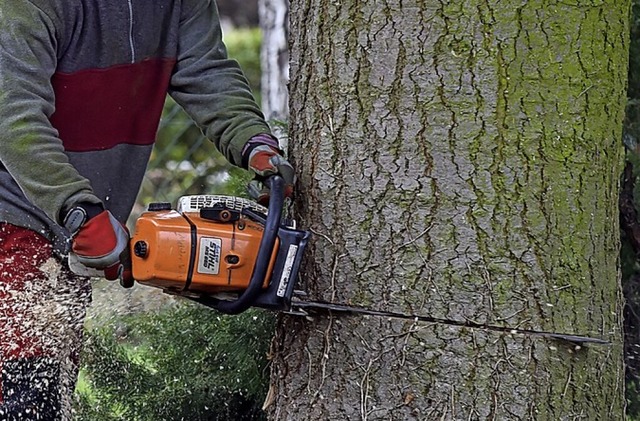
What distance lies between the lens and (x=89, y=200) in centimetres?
243

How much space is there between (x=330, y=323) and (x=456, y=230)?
406mm

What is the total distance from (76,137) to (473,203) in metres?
1.29

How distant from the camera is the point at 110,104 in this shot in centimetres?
288

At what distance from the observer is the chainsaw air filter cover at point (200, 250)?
2271 mm

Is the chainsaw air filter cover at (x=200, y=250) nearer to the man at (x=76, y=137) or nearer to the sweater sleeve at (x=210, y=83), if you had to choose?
the man at (x=76, y=137)

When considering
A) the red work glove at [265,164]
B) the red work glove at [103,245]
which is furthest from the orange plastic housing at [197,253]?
the red work glove at [265,164]

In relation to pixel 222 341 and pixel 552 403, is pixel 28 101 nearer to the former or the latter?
pixel 222 341

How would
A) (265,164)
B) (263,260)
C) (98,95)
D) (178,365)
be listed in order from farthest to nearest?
(178,365) < (98,95) < (265,164) < (263,260)

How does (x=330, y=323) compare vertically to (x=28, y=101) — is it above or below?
below

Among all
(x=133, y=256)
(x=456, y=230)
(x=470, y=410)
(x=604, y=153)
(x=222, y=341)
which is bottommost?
(x=222, y=341)

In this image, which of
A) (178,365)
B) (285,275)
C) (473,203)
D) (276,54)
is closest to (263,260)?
(285,275)

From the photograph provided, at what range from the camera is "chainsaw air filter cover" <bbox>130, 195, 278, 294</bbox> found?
227 cm

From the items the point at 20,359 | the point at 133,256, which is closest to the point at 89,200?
the point at 133,256

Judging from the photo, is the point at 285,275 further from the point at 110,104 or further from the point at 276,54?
the point at 276,54
